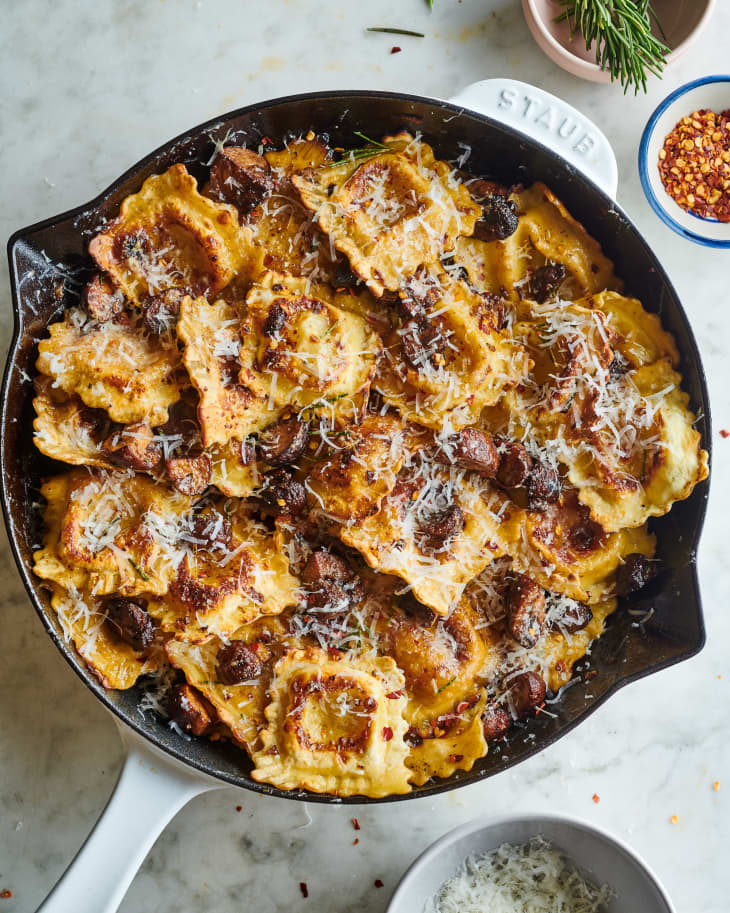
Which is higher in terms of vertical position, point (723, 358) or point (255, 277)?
point (255, 277)

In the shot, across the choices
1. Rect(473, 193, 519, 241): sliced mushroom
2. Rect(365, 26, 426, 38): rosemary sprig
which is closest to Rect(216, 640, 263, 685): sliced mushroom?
Rect(473, 193, 519, 241): sliced mushroom

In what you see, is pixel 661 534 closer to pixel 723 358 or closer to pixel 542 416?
pixel 542 416

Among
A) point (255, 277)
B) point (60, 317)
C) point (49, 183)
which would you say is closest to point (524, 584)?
point (255, 277)

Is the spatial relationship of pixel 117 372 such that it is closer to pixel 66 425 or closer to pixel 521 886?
pixel 66 425

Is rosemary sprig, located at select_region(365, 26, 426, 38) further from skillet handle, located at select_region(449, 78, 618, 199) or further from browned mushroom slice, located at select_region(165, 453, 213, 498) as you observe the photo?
browned mushroom slice, located at select_region(165, 453, 213, 498)

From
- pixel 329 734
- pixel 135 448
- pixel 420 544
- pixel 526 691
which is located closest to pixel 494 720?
pixel 526 691

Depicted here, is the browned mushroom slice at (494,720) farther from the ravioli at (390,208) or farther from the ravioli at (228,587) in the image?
the ravioli at (390,208)

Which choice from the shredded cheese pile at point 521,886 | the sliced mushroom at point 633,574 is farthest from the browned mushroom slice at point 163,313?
the shredded cheese pile at point 521,886
